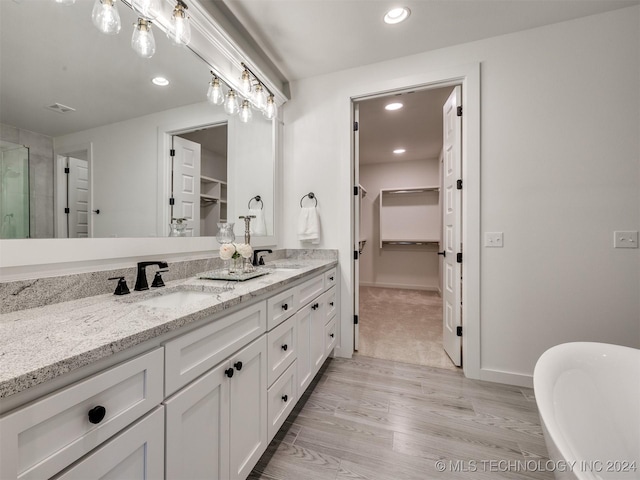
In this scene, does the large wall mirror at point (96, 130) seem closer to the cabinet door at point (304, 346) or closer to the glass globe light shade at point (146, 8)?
the glass globe light shade at point (146, 8)

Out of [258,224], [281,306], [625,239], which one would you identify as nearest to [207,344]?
[281,306]

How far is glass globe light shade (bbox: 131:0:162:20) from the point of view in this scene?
1236 millimetres

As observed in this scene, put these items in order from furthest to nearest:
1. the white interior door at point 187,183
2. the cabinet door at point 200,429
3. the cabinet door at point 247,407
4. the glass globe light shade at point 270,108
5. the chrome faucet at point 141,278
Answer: the glass globe light shade at point 270,108 < the white interior door at point 187,183 < the chrome faucet at point 141,278 < the cabinet door at point 247,407 < the cabinet door at point 200,429

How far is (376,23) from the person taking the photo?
1.83 meters

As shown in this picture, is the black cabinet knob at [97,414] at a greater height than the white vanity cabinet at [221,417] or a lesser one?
greater

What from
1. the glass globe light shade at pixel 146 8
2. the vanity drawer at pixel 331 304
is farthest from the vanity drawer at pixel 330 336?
the glass globe light shade at pixel 146 8

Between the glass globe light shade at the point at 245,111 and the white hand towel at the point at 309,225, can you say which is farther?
the white hand towel at the point at 309,225

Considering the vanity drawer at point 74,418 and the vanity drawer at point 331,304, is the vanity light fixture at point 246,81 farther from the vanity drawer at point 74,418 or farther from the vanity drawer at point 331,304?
the vanity drawer at point 74,418

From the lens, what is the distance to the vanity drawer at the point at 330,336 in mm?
2006

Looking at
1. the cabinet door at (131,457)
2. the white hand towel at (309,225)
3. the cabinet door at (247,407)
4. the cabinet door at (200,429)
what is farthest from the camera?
the white hand towel at (309,225)

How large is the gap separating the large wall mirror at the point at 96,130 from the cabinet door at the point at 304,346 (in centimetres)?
84

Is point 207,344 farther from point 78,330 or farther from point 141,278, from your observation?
point 141,278

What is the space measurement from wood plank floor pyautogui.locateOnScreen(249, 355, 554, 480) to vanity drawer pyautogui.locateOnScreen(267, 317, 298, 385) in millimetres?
429

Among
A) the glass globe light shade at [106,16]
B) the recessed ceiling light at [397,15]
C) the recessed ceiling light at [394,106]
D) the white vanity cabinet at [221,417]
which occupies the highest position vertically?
the recessed ceiling light at [394,106]
